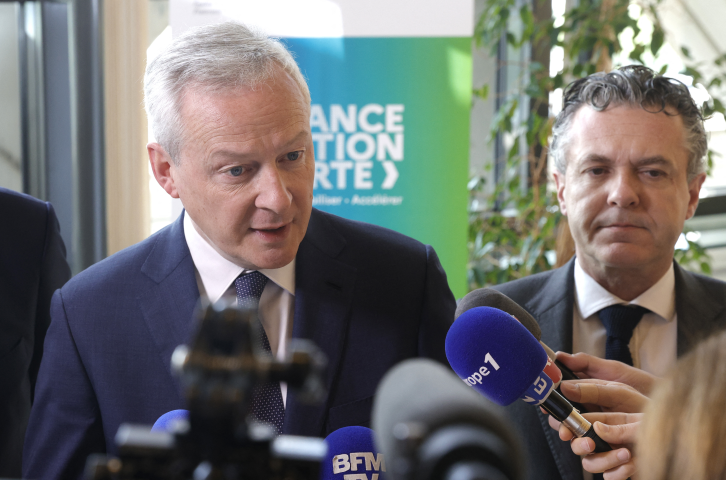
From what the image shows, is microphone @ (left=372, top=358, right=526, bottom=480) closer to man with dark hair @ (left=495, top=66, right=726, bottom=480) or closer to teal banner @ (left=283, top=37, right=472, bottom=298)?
man with dark hair @ (left=495, top=66, right=726, bottom=480)

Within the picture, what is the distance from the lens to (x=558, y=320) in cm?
184

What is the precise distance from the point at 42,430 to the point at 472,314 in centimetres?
104

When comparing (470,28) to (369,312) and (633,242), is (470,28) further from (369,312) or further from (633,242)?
(369,312)

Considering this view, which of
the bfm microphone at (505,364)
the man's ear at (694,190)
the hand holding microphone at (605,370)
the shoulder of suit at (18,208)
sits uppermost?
the man's ear at (694,190)

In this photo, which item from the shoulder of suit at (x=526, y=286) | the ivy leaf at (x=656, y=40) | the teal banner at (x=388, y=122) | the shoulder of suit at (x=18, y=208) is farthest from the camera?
the ivy leaf at (x=656, y=40)

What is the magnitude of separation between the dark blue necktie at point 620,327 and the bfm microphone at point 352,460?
934 millimetres

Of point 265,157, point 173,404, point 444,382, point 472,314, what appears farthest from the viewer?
point 173,404

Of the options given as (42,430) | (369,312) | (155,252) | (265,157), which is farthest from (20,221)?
(369,312)

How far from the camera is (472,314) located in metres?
1.22

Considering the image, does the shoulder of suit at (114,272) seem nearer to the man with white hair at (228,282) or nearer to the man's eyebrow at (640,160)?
the man with white hair at (228,282)

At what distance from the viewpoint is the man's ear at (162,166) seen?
1.60m

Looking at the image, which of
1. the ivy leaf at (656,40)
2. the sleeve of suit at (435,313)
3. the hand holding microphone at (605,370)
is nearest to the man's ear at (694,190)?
the hand holding microphone at (605,370)

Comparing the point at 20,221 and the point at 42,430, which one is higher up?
the point at 20,221

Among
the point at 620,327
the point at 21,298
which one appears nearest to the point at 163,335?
the point at 21,298
